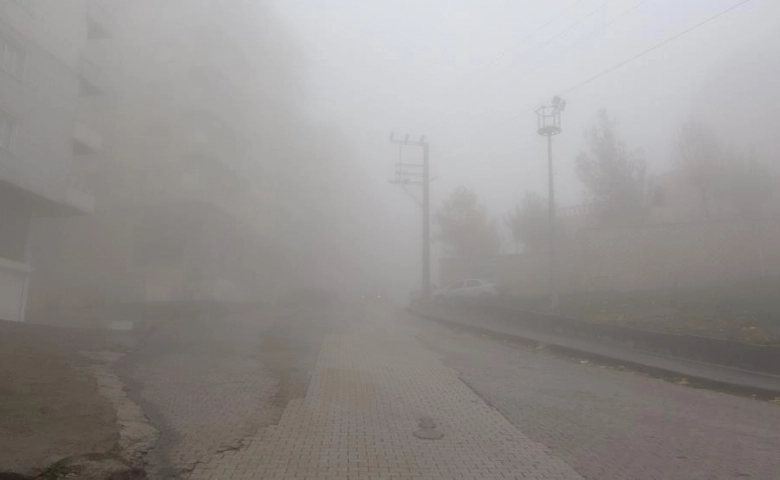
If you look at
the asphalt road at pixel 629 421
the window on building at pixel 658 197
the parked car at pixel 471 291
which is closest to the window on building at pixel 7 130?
the asphalt road at pixel 629 421

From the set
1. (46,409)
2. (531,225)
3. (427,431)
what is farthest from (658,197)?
(46,409)

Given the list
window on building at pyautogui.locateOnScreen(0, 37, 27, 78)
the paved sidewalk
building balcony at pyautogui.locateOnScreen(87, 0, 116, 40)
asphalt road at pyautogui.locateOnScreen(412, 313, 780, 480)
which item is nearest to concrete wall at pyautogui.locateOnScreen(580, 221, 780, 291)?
asphalt road at pyautogui.locateOnScreen(412, 313, 780, 480)

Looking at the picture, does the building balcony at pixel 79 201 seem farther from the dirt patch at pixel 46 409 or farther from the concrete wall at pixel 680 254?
the concrete wall at pixel 680 254

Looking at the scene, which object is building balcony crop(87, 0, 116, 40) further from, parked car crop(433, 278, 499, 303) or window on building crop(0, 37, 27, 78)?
parked car crop(433, 278, 499, 303)

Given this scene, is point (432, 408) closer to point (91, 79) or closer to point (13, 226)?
point (13, 226)

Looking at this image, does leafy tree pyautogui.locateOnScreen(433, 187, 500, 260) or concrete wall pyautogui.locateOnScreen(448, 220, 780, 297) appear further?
leafy tree pyautogui.locateOnScreen(433, 187, 500, 260)

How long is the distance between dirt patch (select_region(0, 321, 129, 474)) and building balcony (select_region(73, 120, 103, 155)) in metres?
18.1

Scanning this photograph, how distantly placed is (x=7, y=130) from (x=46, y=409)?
64.5 feet

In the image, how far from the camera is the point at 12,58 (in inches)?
878

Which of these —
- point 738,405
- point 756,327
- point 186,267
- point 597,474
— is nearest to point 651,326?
point 756,327

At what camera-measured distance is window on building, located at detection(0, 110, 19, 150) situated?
22125 millimetres

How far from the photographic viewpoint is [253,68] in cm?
5022

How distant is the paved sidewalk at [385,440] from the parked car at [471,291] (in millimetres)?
24921

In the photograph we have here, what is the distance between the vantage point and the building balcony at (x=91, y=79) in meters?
27.5
